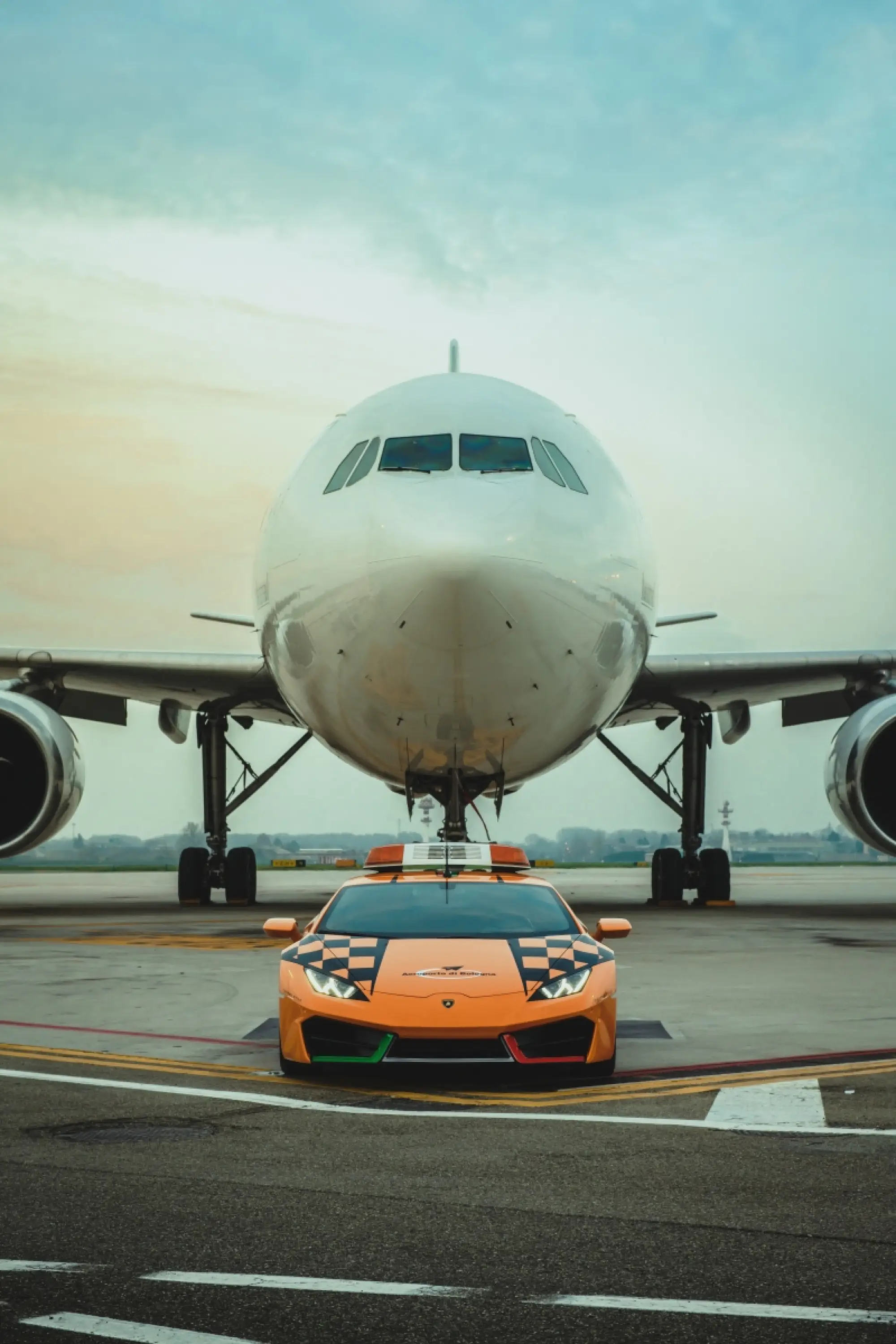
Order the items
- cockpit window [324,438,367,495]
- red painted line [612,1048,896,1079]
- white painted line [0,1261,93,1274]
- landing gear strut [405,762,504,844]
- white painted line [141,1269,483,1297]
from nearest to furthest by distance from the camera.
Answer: white painted line [141,1269,483,1297]
white painted line [0,1261,93,1274]
red painted line [612,1048,896,1079]
cockpit window [324,438,367,495]
landing gear strut [405,762,504,844]

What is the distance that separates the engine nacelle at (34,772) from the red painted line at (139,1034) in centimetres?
Result: 862

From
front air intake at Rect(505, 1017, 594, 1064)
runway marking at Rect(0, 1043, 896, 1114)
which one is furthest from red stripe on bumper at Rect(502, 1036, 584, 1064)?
runway marking at Rect(0, 1043, 896, 1114)

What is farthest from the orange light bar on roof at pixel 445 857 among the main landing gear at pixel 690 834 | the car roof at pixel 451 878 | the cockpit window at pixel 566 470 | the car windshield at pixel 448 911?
the main landing gear at pixel 690 834

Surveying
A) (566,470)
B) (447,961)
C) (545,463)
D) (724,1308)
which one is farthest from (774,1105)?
(566,470)

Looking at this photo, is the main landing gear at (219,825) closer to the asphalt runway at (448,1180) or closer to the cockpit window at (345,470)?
the cockpit window at (345,470)

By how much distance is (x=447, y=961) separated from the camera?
7004 millimetres

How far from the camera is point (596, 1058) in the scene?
675 centimetres

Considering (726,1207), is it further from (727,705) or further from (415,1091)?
(727,705)

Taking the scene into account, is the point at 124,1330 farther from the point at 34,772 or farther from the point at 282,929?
the point at 34,772

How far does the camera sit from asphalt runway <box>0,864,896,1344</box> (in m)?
3.57

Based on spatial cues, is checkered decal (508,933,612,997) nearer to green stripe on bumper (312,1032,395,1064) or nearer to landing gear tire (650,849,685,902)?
green stripe on bumper (312,1032,395,1064)

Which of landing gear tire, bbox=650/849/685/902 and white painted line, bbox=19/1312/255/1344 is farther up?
white painted line, bbox=19/1312/255/1344

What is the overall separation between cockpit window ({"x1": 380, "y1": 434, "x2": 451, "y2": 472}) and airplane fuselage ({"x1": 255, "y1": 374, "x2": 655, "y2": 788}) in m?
0.02

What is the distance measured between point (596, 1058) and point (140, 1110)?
6.47ft
